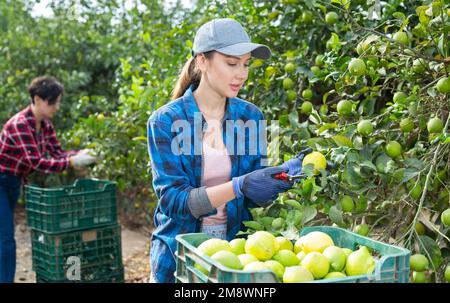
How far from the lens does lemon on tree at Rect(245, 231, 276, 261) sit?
1588mm

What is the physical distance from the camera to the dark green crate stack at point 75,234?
400 centimetres

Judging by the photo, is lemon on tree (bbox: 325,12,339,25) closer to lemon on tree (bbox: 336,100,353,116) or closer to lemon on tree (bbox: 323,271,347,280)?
lemon on tree (bbox: 336,100,353,116)

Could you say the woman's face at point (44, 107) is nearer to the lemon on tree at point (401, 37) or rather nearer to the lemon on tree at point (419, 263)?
the lemon on tree at point (401, 37)

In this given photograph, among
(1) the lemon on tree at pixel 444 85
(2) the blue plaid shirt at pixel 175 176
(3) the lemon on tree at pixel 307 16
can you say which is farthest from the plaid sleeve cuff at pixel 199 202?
(3) the lemon on tree at pixel 307 16

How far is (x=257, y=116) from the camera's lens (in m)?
2.34

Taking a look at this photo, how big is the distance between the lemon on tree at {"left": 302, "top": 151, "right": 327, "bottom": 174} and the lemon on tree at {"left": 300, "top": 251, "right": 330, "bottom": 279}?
0.50m

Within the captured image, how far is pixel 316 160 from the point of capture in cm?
201

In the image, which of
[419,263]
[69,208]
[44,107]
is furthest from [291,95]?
[44,107]

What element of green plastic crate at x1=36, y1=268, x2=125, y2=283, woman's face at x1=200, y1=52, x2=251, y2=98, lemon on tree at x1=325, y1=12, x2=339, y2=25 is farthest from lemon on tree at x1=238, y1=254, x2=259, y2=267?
green plastic crate at x1=36, y1=268, x2=125, y2=283

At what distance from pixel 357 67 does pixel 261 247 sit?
862mm
